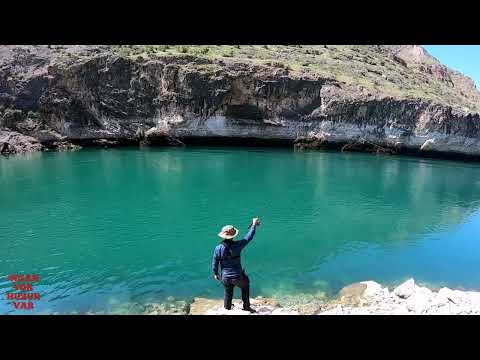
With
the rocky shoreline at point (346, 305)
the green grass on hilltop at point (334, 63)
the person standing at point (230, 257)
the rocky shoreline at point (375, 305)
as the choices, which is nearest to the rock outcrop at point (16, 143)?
the green grass on hilltop at point (334, 63)

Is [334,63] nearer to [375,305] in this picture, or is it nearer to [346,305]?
[346,305]

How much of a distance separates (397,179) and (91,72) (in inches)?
1512

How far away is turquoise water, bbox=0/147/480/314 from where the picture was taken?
1302 cm

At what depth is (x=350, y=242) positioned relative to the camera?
17688 mm

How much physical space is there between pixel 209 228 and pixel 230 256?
10.1 metres

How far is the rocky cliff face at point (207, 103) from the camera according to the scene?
51.0 m

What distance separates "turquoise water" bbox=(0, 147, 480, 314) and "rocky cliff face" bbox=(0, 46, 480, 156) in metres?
16.7

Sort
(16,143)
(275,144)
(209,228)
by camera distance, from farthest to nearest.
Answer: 1. (275,144)
2. (16,143)
3. (209,228)

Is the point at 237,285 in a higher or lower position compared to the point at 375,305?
higher

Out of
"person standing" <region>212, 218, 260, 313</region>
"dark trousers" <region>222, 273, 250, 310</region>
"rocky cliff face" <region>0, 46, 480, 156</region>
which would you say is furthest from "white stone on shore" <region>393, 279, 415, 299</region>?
"rocky cliff face" <region>0, 46, 480, 156</region>

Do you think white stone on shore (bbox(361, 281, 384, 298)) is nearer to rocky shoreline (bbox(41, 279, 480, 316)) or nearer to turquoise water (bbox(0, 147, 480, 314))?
rocky shoreline (bbox(41, 279, 480, 316))

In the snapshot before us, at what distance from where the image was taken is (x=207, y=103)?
52.8 meters

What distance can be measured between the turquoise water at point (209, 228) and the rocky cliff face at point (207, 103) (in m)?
16.7

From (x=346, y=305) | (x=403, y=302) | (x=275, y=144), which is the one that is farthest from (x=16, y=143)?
(x=403, y=302)
